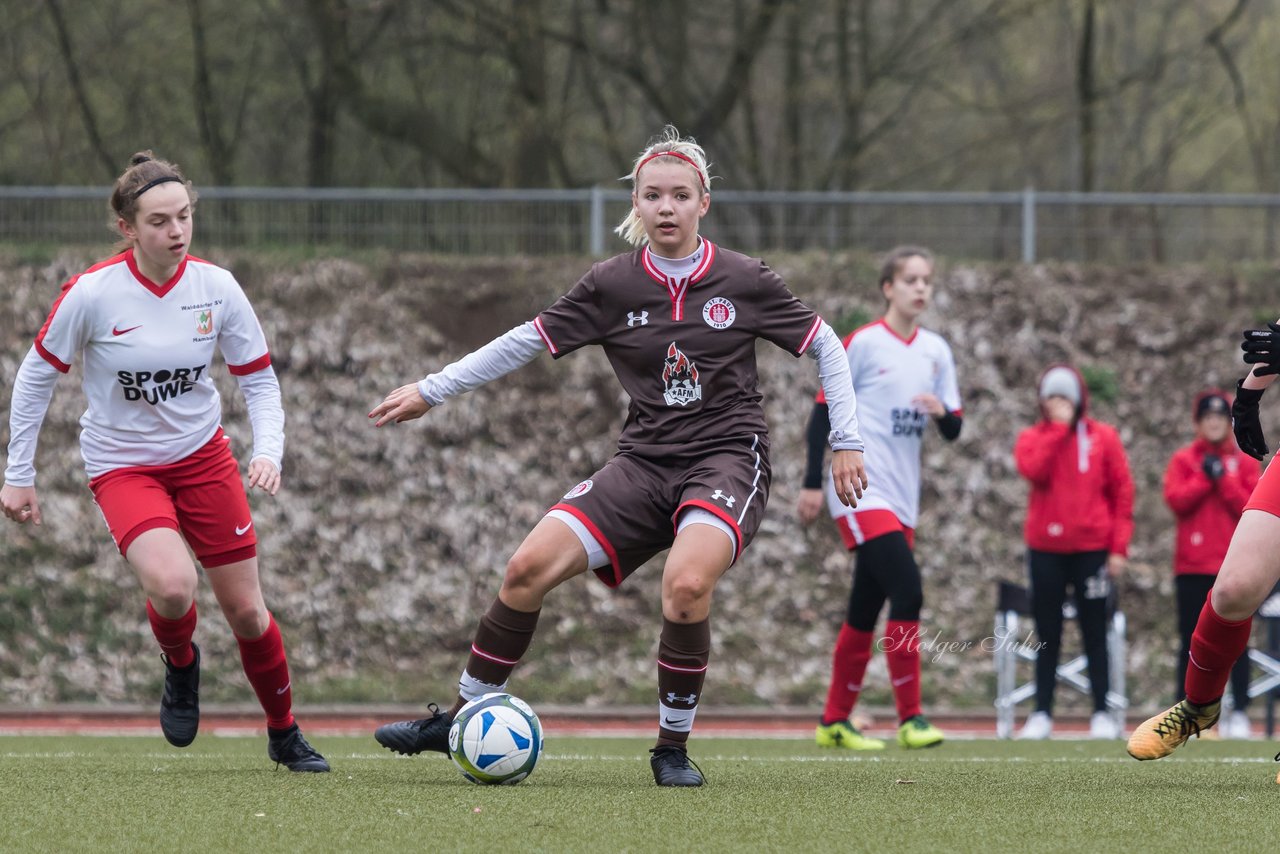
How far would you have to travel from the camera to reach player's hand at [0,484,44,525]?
5.74 meters

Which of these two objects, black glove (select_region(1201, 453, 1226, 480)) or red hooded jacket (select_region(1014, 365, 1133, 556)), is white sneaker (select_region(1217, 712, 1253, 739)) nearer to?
red hooded jacket (select_region(1014, 365, 1133, 556))

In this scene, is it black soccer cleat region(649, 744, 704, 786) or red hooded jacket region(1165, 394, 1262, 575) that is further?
red hooded jacket region(1165, 394, 1262, 575)

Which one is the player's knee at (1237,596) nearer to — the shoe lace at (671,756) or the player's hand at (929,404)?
the shoe lace at (671,756)

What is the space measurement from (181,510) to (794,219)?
11.0 meters

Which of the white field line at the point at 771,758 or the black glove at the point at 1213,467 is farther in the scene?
the black glove at the point at 1213,467

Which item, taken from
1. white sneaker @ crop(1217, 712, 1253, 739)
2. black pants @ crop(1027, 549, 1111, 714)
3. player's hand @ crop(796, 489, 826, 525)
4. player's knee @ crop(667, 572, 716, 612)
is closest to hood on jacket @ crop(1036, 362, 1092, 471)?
black pants @ crop(1027, 549, 1111, 714)

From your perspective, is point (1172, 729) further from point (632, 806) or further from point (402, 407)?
point (402, 407)

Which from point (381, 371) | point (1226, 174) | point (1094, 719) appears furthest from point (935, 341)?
point (1226, 174)

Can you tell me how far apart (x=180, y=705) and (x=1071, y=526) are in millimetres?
6123

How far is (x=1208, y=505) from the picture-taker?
1053cm

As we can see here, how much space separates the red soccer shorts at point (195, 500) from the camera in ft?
19.1

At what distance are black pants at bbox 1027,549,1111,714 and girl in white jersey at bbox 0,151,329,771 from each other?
221 inches

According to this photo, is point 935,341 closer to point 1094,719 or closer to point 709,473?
point 1094,719

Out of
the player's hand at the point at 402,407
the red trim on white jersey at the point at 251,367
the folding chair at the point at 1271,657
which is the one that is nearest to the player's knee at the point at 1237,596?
the player's hand at the point at 402,407
